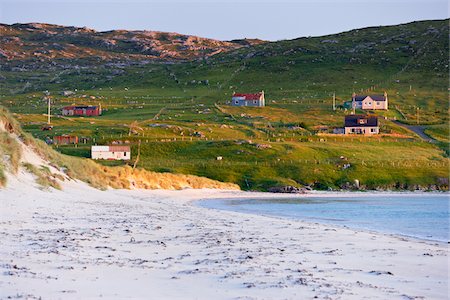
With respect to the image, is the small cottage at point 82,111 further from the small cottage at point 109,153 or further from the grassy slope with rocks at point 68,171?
the grassy slope with rocks at point 68,171

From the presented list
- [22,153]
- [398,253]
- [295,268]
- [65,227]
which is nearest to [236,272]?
[295,268]

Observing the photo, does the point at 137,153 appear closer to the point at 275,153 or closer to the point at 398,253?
the point at 275,153

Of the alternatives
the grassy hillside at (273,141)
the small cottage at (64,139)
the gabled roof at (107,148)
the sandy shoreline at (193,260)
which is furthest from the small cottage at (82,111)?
the sandy shoreline at (193,260)

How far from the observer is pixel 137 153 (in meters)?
105

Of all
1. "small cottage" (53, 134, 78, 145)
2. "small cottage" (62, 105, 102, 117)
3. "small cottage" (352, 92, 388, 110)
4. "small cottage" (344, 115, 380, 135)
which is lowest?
"small cottage" (53, 134, 78, 145)

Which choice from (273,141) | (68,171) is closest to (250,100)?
(273,141)

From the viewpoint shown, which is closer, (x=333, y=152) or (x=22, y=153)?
(x=22, y=153)

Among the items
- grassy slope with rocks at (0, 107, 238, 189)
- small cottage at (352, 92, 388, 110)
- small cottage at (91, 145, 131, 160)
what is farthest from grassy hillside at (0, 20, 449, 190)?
grassy slope with rocks at (0, 107, 238, 189)

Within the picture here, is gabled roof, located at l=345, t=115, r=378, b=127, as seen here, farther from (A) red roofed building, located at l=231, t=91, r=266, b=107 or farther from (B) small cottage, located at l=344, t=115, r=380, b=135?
(A) red roofed building, located at l=231, t=91, r=266, b=107

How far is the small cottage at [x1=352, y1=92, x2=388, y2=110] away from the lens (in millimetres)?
172375

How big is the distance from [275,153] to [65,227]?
273ft

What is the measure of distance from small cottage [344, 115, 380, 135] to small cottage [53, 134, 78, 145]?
180 feet

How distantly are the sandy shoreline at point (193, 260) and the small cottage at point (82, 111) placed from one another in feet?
441

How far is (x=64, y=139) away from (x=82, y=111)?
54.6 meters
